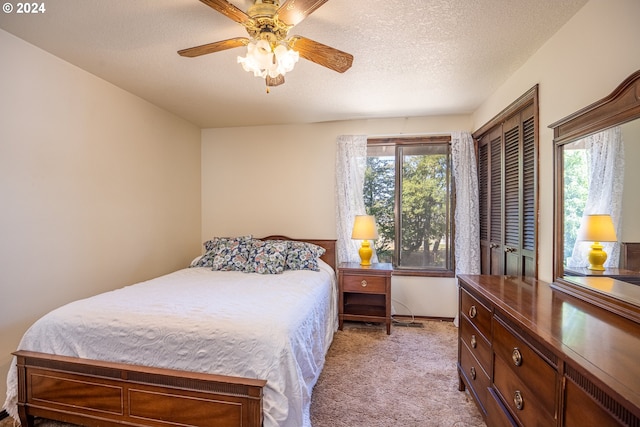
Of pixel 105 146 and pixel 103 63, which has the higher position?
pixel 103 63

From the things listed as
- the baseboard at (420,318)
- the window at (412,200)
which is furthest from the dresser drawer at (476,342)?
the window at (412,200)

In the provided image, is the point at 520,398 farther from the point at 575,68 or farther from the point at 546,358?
the point at 575,68

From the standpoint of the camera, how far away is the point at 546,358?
1.06 meters

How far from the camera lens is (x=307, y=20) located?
1.76 meters

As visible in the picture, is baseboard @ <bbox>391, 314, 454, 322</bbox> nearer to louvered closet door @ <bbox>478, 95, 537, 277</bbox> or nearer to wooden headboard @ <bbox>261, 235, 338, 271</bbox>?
louvered closet door @ <bbox>478, 95, 537, 277</bbox>

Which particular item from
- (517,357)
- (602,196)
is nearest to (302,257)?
(517,357)

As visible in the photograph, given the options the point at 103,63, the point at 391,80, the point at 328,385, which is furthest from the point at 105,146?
the point at 328,385

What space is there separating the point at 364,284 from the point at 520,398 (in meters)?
1.98

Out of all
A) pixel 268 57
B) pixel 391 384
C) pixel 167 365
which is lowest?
pixel 391 384

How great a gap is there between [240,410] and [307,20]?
2.19 meters

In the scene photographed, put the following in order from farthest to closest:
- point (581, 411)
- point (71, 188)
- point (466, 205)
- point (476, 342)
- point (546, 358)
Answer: point (466, 205) → point (71, 188) → point (476, 342) → point (546, 358) → point (581, 411)

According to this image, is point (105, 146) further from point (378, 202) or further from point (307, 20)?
point (378, 202)

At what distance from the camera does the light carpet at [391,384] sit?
6.09 feet

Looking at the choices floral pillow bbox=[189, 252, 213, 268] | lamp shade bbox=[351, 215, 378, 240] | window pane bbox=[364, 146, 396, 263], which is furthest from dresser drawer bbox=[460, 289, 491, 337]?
floral pillow bbox=[189, 252, 213, 268]
